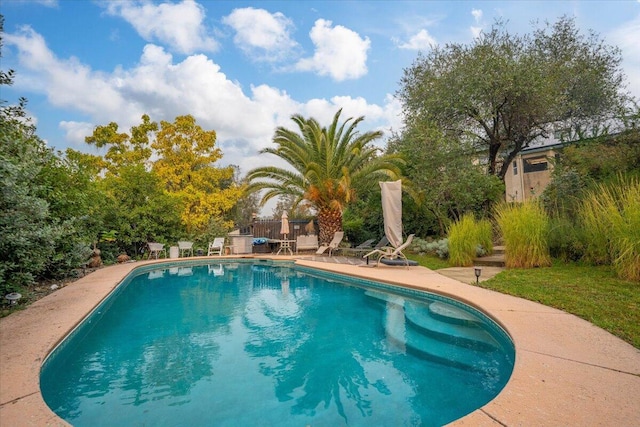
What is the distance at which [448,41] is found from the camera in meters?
15.0

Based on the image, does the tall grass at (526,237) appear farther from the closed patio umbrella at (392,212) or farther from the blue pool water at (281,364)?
the blue pool water at (281,364)

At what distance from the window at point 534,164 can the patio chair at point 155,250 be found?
23994 millimetres

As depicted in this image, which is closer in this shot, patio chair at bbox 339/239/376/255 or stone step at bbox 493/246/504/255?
stone step at bbox 493/246/504/255

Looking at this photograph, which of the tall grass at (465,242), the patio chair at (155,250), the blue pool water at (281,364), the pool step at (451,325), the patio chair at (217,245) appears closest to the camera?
the blue pool water at (281,364)

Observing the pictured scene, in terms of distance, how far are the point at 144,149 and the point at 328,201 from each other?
13.5 metres

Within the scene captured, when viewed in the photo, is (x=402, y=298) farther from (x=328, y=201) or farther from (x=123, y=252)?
(x=123, y=252)

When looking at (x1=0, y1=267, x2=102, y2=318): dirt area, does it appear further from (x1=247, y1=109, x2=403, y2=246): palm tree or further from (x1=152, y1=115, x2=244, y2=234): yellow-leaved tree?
(x1=152, y1=115, x2=244, y2=234): yellow-leaved tree

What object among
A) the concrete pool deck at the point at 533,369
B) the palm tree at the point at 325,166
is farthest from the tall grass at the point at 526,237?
the palm tree at the point at 325,166

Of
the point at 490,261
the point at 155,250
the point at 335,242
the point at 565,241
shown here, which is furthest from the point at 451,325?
the point at 155,250

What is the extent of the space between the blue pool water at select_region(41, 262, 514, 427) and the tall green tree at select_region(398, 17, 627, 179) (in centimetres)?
986

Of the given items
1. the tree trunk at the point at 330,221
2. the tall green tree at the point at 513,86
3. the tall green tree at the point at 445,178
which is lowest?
the tree trunk at the point at 330,221

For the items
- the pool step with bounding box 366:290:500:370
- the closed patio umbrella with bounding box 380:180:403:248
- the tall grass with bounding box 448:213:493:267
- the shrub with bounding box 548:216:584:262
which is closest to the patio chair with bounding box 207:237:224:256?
the closed patio umbrella with bounding box 380:180:403:248

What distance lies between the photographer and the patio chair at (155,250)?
50.4ft

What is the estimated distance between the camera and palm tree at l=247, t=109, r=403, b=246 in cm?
1524
